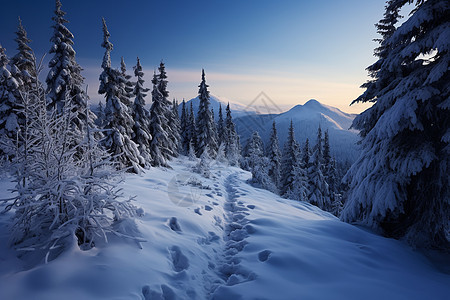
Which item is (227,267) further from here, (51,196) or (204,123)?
(204,123)

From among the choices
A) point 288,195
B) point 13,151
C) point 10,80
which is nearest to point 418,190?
point 13,151

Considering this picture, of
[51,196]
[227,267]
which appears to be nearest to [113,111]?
[51,196]

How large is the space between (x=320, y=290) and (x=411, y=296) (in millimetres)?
1462

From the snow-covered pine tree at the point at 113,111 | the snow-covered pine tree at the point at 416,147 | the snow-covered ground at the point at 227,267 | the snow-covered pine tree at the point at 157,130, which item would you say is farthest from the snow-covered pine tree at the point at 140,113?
the snow-covered pine tree at the point at 416,147

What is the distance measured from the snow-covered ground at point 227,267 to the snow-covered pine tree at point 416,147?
2.90 feet

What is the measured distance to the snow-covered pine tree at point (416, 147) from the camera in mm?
4969

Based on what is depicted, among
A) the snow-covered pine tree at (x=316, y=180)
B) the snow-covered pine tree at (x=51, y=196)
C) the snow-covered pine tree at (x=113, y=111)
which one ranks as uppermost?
the snow-covered pine tree at (x=113, y=111)

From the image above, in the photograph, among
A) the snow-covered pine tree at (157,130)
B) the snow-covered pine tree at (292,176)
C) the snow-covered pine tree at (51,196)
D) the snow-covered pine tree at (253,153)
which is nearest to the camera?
the snow-covered pine tree at (51,196)

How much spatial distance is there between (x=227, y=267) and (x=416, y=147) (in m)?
5.81

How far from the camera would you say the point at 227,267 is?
435cm

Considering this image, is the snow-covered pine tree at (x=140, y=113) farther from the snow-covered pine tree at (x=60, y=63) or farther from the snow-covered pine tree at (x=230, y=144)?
the snow-covered pine tree at (x=230, y=144)

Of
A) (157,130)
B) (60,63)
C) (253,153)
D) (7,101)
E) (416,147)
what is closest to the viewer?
(416,147)

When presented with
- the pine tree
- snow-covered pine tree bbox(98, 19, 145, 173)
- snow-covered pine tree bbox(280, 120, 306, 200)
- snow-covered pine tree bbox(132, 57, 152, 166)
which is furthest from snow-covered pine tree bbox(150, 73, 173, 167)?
the pine tree

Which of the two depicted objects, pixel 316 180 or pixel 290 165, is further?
pixel 290 165
